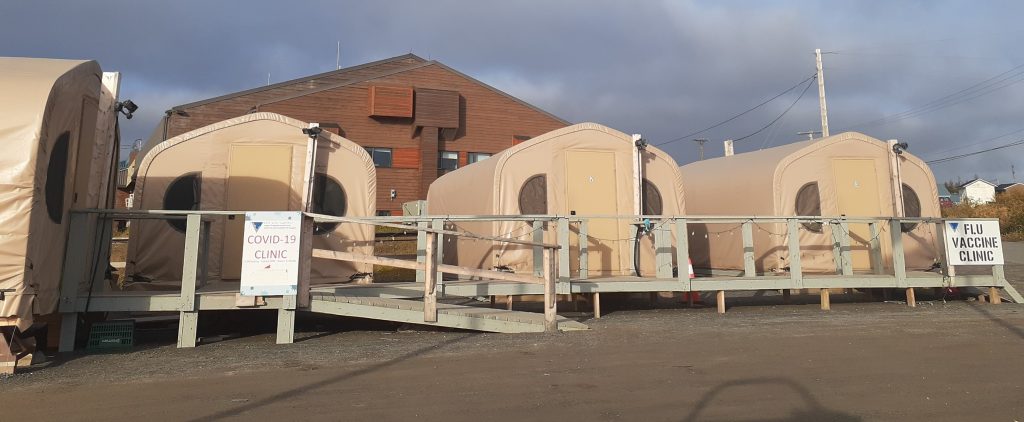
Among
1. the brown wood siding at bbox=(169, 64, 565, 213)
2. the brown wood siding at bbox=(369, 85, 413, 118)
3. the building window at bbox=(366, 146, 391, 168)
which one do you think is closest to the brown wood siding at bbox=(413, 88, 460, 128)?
the brown wood siding at bbox=(369, 85, 413, 118)

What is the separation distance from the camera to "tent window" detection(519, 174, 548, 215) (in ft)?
37.2

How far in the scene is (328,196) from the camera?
10688 millimetres

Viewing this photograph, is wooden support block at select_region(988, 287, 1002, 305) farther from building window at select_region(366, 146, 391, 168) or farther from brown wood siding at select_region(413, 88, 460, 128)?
building window at select_region(366, 146, 391, 168)

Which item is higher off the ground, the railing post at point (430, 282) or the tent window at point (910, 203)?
the tent window at point (910, 203)

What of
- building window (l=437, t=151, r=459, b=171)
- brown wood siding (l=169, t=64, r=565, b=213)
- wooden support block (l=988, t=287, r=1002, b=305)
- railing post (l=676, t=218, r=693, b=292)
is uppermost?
brown wood siding (l=169, t=64, r=565, b=213)

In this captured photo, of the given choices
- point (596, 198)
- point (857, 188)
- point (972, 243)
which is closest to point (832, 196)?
point (857, 188)

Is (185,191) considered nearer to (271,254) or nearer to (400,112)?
(271,254)

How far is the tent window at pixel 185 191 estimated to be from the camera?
10.2 m

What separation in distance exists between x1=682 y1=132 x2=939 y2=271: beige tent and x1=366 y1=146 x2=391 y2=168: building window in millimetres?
18077

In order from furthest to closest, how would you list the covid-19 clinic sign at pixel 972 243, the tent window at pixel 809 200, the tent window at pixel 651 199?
the tent window at pixel 809 200 → the tent window at pixel 651 199 → the covid-19 clinic sign at pixel 972 243

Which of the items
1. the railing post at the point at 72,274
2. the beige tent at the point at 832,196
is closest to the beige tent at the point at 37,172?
the railing post at the point at 72,274

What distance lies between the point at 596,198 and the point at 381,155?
1824 cm

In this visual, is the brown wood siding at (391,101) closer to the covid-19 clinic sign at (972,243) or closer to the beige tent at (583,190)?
the beige tent at (583,190)

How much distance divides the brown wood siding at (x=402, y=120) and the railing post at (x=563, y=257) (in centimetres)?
1897
